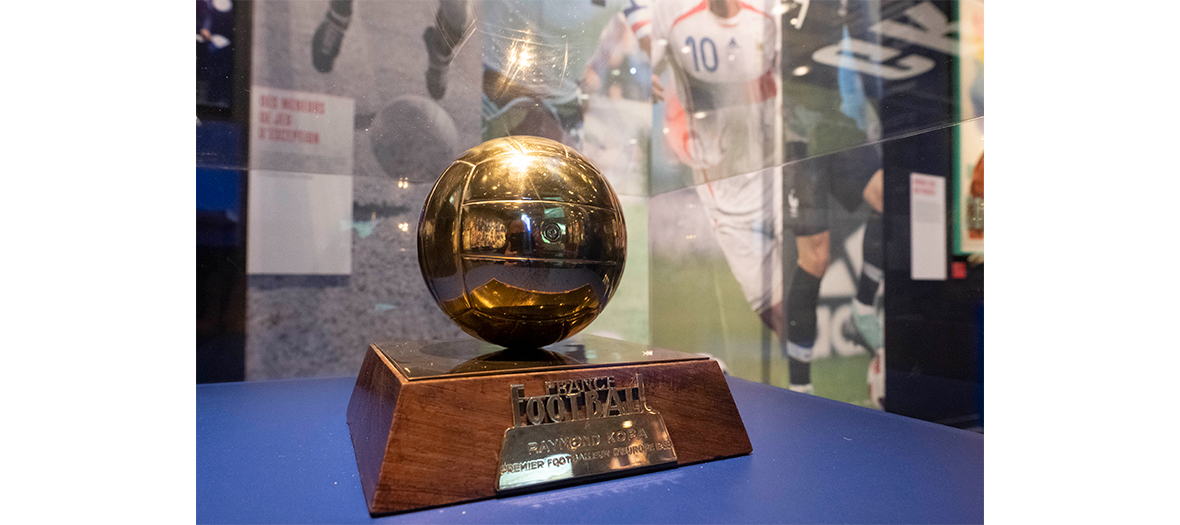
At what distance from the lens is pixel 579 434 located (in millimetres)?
1444

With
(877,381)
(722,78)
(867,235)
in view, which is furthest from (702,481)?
(722,78)

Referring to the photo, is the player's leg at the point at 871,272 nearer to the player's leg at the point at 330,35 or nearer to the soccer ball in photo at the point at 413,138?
the soccer ball in photo at the point at 413,138

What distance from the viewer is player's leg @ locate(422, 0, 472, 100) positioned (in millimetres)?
3090

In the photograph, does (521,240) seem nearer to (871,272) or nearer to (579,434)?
(579,434)

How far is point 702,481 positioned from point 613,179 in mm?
2317

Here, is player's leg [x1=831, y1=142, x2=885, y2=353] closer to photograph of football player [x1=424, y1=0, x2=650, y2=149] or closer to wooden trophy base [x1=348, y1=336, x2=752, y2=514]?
wooden trophy base [x1=348, y1=336, x2=752, y2=514]

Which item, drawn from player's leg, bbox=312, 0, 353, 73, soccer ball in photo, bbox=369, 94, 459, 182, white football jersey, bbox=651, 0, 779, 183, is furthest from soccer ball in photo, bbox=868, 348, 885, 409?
player's leg, bbox=312, 0, 353, 73

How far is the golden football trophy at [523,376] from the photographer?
51.9 inches

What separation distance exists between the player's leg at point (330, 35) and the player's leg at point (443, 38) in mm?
→ 382

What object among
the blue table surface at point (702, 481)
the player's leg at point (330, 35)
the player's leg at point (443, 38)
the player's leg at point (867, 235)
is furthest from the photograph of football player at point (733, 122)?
the player's leg at point (330, 35)

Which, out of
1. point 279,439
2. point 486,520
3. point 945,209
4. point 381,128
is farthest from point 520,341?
point 381,128

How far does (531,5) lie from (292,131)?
4.43ft

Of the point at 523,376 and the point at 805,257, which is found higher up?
the point at 805,257

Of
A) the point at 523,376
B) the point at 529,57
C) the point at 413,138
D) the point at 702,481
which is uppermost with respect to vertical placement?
the point at 529,57
